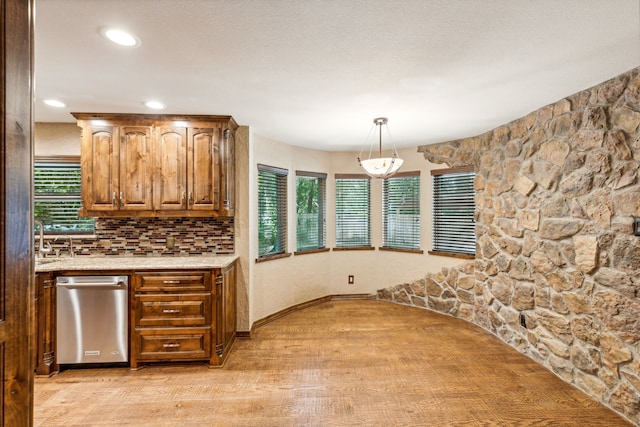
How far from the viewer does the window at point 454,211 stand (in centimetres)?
405

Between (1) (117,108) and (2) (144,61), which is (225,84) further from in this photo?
(1) (117,108)

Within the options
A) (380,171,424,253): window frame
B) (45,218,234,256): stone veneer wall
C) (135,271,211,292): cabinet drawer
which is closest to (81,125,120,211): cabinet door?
(45,218,234,256): stone veneer wall

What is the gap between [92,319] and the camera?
2752mm

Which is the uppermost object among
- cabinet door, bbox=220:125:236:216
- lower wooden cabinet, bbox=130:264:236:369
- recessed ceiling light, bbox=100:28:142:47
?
recessed ceiling light, bbox=100:28:142:47

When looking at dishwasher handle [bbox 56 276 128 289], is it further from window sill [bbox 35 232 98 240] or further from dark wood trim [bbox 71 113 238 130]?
dark wood trim [bbox 71 113 238 130]

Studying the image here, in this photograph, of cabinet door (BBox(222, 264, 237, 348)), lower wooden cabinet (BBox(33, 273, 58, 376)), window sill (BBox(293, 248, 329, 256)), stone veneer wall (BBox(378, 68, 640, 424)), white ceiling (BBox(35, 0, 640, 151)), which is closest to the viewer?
white ceiling (BBox(35, 0, 640, 151))

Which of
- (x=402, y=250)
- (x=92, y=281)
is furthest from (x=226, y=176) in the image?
(x=402, y=250)

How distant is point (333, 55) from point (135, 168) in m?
2.32

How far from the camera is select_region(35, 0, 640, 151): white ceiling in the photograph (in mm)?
1547

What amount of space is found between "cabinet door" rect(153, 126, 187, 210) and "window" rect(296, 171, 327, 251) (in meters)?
1.74

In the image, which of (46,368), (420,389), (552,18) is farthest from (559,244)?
(46,368)

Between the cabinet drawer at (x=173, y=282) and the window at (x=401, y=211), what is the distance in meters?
2.96

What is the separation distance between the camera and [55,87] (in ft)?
8.16

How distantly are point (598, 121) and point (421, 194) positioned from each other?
2362 millimetres
